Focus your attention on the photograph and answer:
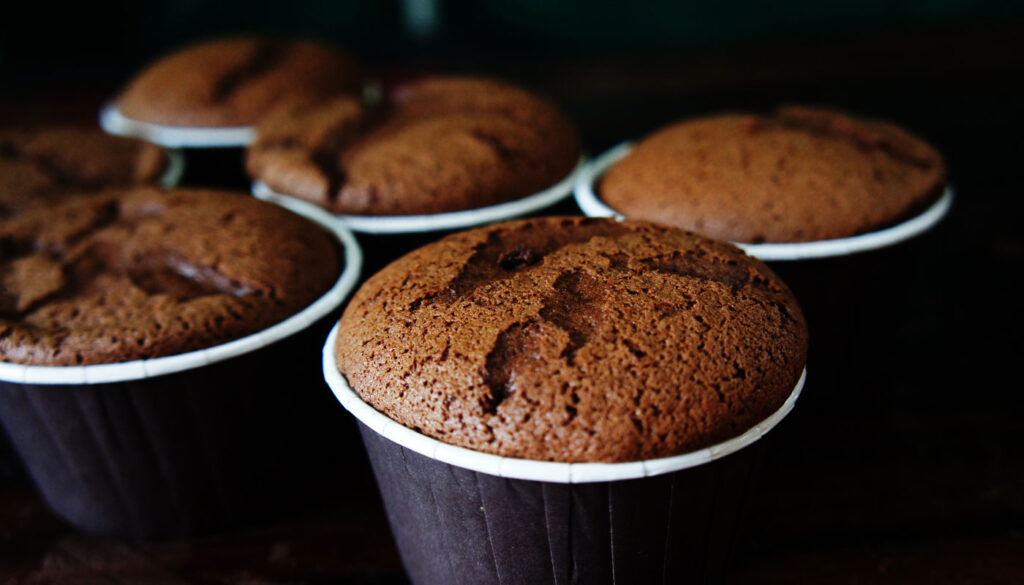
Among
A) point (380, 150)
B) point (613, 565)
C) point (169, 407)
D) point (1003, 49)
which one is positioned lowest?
point (1003, 49)

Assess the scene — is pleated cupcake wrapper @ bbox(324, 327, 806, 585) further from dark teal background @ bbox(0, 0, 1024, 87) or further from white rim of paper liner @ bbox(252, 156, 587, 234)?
dark teal background @ bbox(0, 0, 1024, 87)

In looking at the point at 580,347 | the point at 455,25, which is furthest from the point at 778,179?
the point at 455,25

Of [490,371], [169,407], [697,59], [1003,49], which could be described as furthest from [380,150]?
[1003,49]

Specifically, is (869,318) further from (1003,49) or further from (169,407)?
(1003,49)

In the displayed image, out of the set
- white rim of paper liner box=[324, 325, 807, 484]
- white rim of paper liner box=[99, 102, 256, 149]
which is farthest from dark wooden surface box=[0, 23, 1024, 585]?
white rim of paper liner box=[99, 102, 256, 149]

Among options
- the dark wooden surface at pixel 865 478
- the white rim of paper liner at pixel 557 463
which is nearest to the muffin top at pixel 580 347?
the white rim of paper liner at pixel 557 463

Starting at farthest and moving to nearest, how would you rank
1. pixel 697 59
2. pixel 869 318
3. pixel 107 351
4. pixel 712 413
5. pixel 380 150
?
pixel 697 59 < pixel 380 150 < pixel 869 318 < pixel 107 351 < pixel 712 413

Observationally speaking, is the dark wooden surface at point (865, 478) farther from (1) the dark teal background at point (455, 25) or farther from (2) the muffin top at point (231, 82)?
(1) the dark teal background at point (455, 25)
